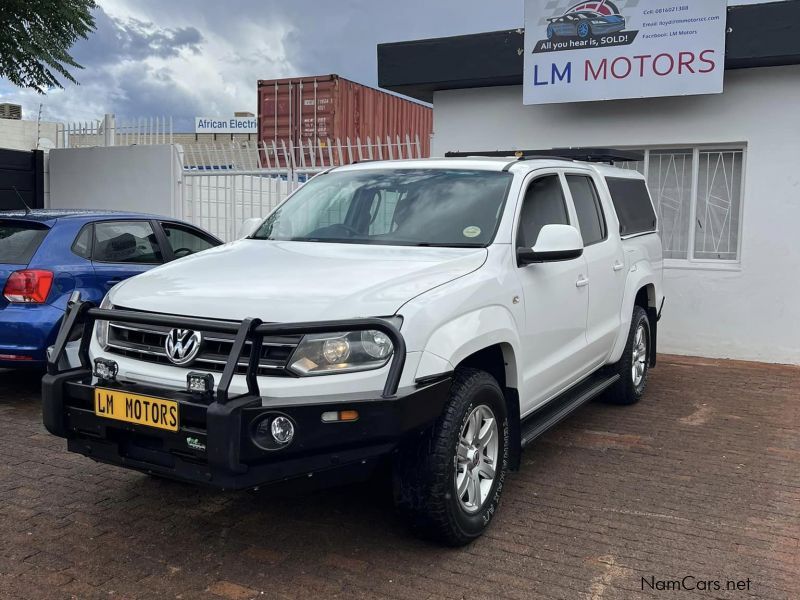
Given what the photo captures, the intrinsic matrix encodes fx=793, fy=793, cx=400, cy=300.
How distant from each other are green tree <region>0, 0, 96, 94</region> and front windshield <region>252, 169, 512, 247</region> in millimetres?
6603

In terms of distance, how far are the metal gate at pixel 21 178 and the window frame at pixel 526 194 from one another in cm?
967

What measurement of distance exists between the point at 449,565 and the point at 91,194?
1036 cm

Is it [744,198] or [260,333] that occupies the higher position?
[744,198]

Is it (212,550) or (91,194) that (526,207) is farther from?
(91,194)

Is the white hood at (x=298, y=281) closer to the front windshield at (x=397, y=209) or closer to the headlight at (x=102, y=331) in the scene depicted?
the headlight at (x=102, y=331)

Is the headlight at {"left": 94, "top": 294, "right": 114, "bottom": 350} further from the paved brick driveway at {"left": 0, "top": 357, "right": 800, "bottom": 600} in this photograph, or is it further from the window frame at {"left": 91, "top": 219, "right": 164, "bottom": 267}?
the window frame at {"left": 91, "top": 219, "right": 164, "bottom": 267}

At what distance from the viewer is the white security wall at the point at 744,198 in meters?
8.37

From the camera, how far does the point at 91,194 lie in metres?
12.2

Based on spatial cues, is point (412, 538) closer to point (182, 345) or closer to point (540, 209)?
point (182, 345)

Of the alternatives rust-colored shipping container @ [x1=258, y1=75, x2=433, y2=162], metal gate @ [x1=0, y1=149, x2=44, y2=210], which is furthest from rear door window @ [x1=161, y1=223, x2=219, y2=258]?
rust-colored shipping container @ [x1=258, y1=75, x2=433, y2=162]

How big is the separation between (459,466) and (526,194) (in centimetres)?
181

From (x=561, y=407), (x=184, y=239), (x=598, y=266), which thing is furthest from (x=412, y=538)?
(x=184, y=239)

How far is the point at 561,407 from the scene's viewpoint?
502 cm
